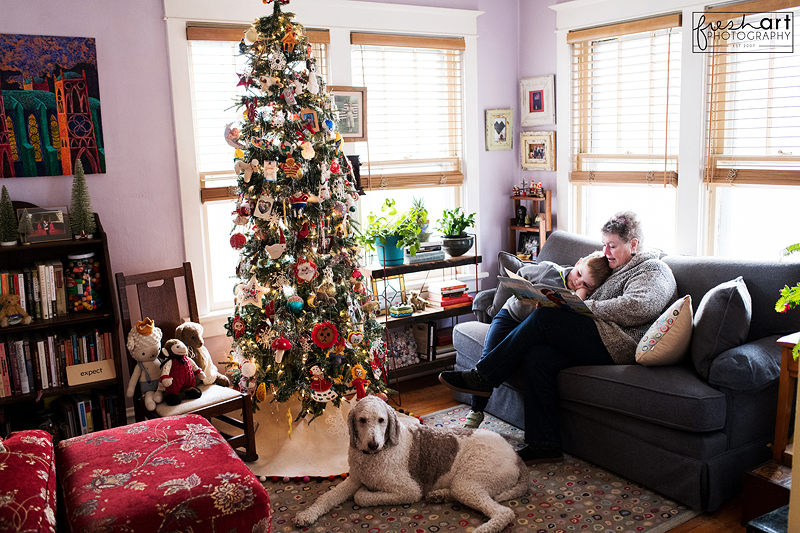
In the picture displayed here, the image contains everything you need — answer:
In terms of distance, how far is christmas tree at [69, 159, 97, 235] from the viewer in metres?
3.07

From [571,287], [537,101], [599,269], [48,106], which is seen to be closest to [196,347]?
[48,106]

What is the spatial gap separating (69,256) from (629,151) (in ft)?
10.3

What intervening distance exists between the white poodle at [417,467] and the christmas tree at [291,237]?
0.55 meters

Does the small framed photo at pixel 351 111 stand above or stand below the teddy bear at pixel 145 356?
above

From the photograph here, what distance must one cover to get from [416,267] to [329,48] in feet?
4.52

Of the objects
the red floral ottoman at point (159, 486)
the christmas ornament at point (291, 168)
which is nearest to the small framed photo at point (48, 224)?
the christmas ornament at point (291, 168)

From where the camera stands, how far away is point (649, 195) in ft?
12.9

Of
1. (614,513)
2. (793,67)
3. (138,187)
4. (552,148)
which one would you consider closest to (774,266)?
(793,67)

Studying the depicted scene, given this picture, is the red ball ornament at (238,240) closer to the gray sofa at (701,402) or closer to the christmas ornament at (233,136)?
the christmas ornament at (233,136)

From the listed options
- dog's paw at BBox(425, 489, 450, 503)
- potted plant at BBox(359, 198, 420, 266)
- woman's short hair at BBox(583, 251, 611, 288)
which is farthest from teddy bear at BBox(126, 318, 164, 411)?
woman's short hair at BBox(583, 251, 611, 288)

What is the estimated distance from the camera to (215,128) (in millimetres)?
3613

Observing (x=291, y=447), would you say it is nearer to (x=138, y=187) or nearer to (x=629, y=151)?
(x=138, y=187)

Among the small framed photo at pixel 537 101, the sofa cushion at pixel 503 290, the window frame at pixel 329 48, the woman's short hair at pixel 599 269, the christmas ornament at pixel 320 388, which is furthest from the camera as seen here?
the small framed photo at pixel 537 101

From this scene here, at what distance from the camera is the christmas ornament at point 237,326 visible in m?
3.16
